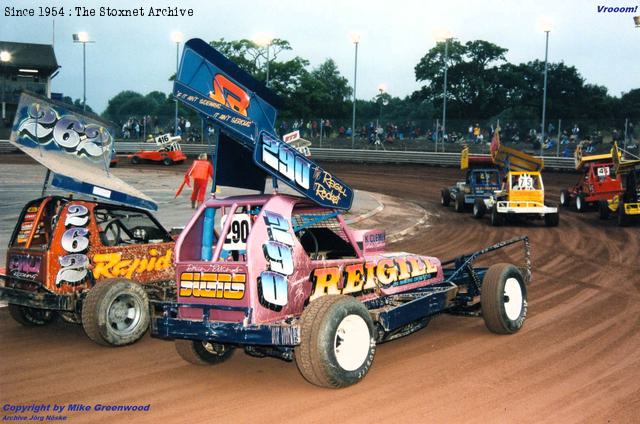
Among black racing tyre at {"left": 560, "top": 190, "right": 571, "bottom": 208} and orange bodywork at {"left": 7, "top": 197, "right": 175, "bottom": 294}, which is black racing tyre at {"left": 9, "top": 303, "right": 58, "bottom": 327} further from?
black racing tyre at {"left": 560, "top": 190, "right": 571, "bottom": 208}

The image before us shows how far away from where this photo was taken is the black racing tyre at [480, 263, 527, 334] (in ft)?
25.9

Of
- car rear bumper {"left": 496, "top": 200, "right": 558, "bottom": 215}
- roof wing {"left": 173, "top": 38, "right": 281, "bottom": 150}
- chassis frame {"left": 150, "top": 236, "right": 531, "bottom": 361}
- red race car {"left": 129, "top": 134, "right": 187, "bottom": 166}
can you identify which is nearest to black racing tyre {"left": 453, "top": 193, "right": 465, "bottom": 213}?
car rear bumper {"left": 496, "top": 200, "right": 558, "bottom": 215}

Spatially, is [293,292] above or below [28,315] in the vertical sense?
above

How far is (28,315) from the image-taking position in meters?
8.97

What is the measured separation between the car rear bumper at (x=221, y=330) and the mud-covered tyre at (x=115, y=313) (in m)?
1.26

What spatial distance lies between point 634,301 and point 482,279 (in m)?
3.09

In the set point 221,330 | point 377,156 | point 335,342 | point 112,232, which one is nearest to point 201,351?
point 221,330

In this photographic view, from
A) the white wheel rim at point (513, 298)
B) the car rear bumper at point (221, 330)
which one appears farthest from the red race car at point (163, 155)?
the car rear bumper at point (221, 330)

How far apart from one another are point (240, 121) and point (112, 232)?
3710 millimetres

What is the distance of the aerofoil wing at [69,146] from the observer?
8.54m

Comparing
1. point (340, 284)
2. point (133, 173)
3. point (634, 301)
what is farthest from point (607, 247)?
point (133, 173)

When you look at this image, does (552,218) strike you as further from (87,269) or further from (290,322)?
(290,322)

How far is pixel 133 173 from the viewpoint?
117 ft

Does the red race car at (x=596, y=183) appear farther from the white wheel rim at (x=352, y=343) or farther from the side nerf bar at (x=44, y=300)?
the side nerf bar at (x=44, y=300)
